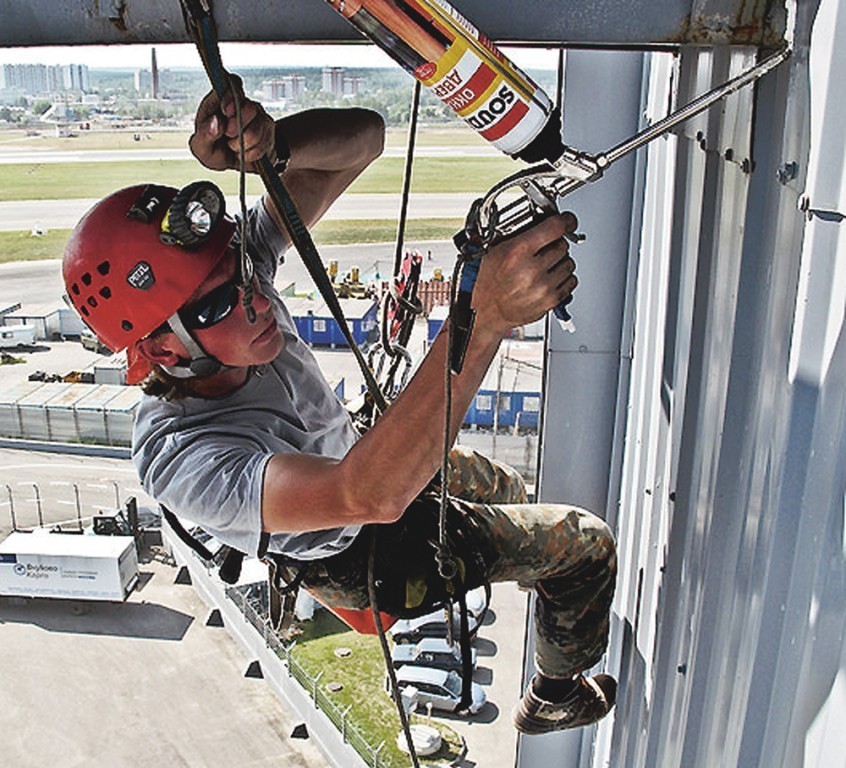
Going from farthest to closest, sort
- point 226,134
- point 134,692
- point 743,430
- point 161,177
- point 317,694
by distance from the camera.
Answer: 1. point 161,177
2. point 134,692
3. point 317,694
4. point 226,134
5. point 743,430

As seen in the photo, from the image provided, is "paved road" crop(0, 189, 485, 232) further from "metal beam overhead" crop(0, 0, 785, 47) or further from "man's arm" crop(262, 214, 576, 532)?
"metal beam overhead" crop(0, 0, 785, 47)

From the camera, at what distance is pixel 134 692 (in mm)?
12719

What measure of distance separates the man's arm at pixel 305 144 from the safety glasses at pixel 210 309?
24 cm

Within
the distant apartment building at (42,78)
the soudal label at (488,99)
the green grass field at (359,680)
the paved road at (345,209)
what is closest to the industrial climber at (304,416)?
the soudal label at (488,99)

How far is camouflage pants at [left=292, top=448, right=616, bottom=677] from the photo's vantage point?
2.91m

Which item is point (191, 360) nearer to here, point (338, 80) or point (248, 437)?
point (248, 437)

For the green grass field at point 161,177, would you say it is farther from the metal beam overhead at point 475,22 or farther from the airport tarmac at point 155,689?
the metal beam overhead at point 475,22

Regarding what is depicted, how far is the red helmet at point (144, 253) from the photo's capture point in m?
2.36

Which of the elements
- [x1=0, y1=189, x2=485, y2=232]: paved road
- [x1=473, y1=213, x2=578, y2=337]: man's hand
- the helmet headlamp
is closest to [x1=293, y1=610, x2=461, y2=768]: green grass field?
the helmet headlamp

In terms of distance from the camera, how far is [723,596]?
6.45 feet

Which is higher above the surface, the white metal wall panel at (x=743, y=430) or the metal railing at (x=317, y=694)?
the white metal wall panel at (x=743, y=430)

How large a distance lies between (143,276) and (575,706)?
1.92 meters

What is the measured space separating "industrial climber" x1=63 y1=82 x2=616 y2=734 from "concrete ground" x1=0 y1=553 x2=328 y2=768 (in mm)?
8932

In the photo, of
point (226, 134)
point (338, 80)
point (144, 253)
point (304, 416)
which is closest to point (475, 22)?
point (226, 134)
